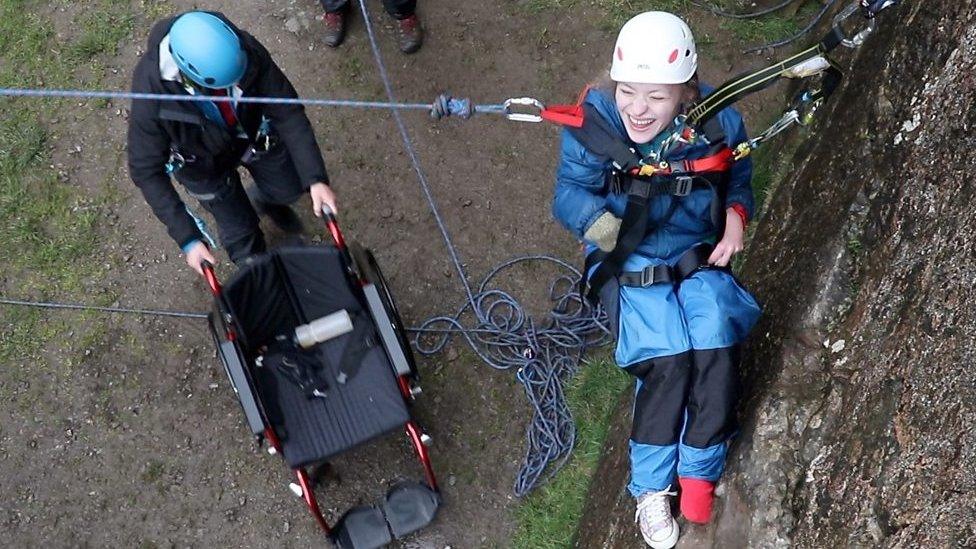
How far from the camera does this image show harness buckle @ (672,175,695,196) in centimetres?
281

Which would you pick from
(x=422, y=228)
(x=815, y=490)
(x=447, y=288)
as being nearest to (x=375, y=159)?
(x=422, y=228)

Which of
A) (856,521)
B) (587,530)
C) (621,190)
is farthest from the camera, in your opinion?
(587,530)

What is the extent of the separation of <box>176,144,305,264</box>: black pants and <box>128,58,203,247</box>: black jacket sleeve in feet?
0.61

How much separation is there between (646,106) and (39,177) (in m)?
3.85

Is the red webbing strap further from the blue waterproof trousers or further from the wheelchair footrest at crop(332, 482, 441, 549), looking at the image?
the wheelchair footrest at crop(332, 482, 441, 549)

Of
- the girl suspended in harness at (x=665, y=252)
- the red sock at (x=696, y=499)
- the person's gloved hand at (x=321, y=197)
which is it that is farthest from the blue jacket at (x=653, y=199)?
the person's gloved hand at (x=321, y=197)

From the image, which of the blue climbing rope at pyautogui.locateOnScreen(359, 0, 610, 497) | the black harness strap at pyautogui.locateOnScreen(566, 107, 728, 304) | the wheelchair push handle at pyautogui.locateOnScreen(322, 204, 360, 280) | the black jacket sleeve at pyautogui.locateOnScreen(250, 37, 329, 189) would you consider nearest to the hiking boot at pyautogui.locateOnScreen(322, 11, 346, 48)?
the blue climbing rope at pyautogui.locateOnScreen(359, 0, 610, 497)

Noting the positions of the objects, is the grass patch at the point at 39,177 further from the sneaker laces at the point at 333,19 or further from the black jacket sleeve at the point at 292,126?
the black jacket sleeve at the point at 292,126

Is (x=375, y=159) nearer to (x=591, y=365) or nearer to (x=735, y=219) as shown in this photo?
(x=591, y=365)

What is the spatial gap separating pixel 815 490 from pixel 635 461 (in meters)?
Result: 0.64

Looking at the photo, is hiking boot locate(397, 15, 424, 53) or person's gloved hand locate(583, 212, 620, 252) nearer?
person's gloved hand locate(583, 212, 620, 252)

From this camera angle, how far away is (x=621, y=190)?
2.87 meters

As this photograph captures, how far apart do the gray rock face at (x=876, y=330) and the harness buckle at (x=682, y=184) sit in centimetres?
57

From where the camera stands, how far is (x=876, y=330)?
2594mm
